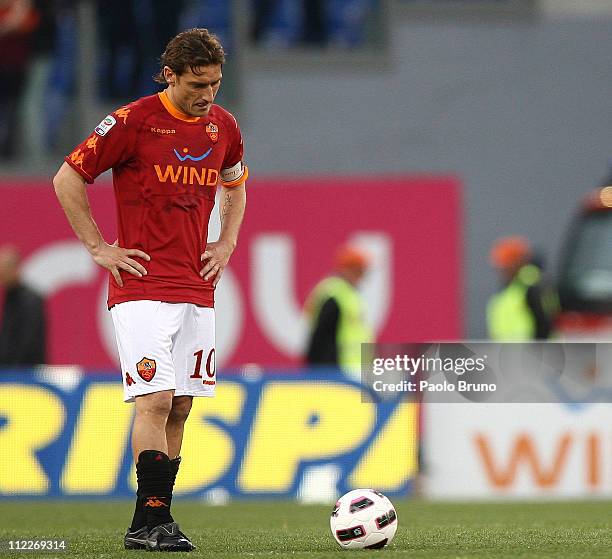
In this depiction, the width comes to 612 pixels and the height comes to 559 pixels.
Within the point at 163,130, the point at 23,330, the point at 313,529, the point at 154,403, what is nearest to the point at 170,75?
the point at 163,130

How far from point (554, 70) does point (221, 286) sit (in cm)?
546

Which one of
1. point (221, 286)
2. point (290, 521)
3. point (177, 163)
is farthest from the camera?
point (221, 286)

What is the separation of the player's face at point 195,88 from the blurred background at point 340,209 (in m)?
5.01

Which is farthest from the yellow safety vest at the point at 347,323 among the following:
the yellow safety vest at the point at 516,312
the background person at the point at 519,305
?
the yellow safety vest at the point at 516,312

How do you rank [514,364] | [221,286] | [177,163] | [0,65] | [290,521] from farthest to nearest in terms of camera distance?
[0,65]
[221,286]
[514,364]
[290,521]
[177,163]

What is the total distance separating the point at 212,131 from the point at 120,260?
2.28ft

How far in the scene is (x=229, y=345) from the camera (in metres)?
17.7

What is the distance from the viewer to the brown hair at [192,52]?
6.54m

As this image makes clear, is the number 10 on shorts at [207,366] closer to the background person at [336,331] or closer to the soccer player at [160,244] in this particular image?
the soccer player at [160,244]

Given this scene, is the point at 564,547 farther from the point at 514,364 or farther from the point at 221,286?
the point at 221,286

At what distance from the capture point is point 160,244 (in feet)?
22.0

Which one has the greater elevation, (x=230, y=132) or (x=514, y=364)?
(x=230, y=132)

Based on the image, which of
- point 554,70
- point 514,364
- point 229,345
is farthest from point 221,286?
point 514,364

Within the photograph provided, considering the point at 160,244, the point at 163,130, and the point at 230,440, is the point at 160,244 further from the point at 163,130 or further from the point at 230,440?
the point at 230,440
